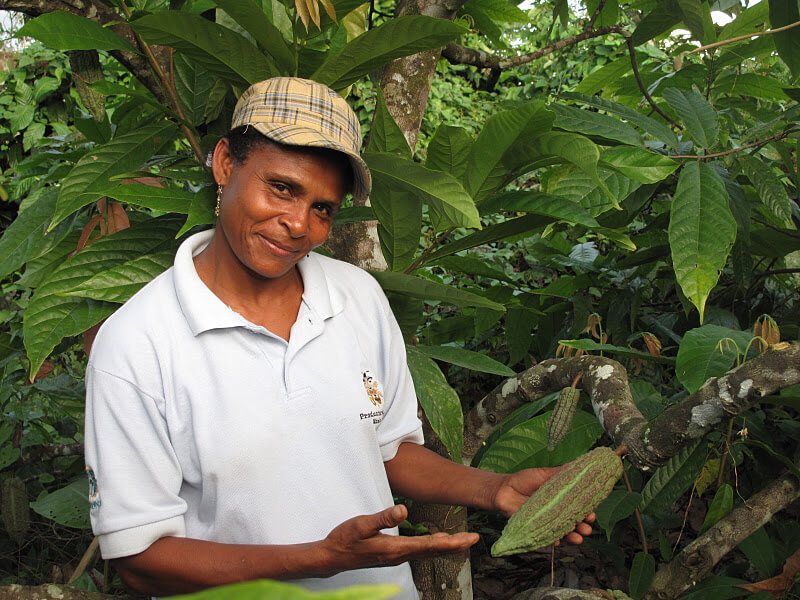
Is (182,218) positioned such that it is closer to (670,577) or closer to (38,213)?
(38,213)

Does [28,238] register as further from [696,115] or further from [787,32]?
[787,32]

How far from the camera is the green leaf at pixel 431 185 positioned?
1.11m

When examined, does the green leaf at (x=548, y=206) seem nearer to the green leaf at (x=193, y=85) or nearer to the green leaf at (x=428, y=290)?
the green leaf at (x=428, y=290)

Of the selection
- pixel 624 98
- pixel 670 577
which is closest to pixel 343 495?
pixel 670 577

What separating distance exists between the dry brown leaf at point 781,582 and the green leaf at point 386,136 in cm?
105

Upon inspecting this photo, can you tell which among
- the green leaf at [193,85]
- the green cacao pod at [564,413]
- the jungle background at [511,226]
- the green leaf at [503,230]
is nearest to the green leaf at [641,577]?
the jungle background at [511,226]

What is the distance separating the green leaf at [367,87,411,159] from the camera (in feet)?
4.36

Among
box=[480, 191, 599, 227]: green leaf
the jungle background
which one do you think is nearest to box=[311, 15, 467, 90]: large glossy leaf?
the jungle background

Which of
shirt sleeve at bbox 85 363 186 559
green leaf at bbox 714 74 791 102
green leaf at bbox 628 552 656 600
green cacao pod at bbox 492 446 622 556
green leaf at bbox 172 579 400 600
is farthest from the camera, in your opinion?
green leaf at bbox 714 74 791 102

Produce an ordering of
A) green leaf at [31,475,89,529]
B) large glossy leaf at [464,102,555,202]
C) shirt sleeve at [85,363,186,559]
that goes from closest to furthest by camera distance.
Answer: shirt sleeve at [85,363,186,559], large glossy leaf at [464,102,555,202], green leaf at [31,475,89,529]

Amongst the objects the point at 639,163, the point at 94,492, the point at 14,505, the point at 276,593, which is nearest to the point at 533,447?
the point at 639,163

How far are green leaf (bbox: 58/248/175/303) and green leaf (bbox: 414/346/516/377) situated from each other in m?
0.54

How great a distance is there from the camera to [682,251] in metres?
1.15

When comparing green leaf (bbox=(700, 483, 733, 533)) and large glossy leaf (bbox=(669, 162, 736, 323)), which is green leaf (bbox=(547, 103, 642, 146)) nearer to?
large glossy leaf (bbox=(669, 162, 736, 323))
